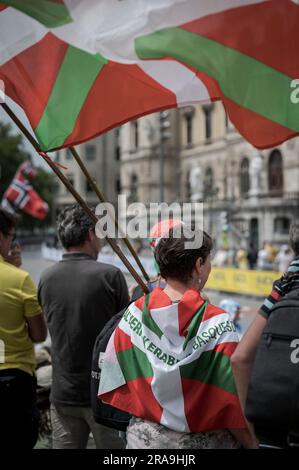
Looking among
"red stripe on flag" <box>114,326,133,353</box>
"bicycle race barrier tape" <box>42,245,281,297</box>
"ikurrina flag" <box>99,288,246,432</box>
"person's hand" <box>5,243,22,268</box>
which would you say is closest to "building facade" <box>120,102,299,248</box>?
"bicycle race barrier tape" <box>42,245,281,297</box>

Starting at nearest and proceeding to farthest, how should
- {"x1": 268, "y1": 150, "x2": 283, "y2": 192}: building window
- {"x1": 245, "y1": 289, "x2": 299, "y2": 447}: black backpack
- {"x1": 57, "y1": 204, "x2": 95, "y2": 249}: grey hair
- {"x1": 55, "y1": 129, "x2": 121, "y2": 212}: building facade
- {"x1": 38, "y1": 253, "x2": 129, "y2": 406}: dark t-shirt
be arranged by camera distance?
{"x1": 245, "y1": 289, "x2": 299, "y2": 447}: black backpack
{"x1": 38, "y1": 253, "x2": 129, "y2": 406}: dark t-shirt
{"x1": 57, "y1": 204, "x2": 95, "y2": 249}: grey hair
{"x1": 268, "y1": 150, "x2": 283, "y2": 192}: building window
{"x1": 55, "y1": 129, "x2": 121, "y2": 212}: building facade

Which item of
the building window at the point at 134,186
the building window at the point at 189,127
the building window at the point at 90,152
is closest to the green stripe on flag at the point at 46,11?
the building window at the point at 189,127

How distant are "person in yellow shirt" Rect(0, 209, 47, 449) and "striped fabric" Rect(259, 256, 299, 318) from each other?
5.07ft

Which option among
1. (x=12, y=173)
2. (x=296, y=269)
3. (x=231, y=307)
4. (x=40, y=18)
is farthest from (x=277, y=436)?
(x=12, y=173)

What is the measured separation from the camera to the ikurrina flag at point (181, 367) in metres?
2.29

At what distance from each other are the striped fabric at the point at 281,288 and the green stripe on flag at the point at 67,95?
1.51m

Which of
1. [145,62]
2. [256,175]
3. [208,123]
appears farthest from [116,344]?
[208,123]

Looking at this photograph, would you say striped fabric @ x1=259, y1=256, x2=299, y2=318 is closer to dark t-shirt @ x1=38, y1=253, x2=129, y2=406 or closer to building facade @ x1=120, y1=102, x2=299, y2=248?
dark t-shirt @ x1=38, y1=253, x2=129, y2=406

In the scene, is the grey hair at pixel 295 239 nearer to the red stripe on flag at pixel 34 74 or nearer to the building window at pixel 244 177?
the red stripe on flag at pixel 34 74

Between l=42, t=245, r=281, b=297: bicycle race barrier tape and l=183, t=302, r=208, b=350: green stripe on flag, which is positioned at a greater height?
l=183, t=302, r=208, b=350: green stripe on flag

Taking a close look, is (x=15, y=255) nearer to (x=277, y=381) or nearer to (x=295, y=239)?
(x=295, y=239)

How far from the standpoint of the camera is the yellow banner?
17.8 meters
